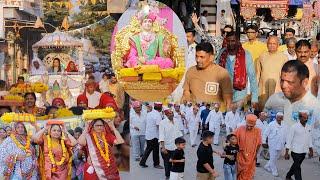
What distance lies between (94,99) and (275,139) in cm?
129

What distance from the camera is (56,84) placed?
4461 mm

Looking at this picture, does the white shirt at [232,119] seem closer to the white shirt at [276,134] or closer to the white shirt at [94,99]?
A: the white shirt at [276,134]

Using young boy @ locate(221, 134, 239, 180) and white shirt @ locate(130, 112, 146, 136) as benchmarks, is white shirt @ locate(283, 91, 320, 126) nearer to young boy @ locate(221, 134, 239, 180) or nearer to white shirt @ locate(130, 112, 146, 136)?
young boy @ locate(221, 134, 239, 180)

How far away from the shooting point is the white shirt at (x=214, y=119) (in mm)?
4254

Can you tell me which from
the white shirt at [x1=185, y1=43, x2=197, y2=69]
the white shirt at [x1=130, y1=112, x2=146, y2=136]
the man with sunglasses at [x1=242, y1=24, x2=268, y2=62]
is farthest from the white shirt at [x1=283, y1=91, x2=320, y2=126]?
the white shirt at [x1=130, y1=112, x2=146, y2=136]

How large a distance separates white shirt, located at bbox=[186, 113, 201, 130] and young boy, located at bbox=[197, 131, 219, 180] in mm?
82

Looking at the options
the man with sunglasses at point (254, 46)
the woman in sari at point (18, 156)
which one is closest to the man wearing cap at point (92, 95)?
the woman in sari at point (18, 156)

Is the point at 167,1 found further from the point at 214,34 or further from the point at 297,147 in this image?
the point at 297,147

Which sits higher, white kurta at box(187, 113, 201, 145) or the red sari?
white kurta at box(187, 113, 201, 145)

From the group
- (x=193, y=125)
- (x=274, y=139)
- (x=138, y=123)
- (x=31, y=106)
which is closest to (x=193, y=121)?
(x=193, y=125)


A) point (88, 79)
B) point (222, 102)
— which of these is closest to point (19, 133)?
point (88, 79)

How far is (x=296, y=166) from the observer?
13.8 ft

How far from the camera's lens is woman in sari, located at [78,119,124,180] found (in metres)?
4.35

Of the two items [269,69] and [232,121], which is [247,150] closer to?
[232,121]
